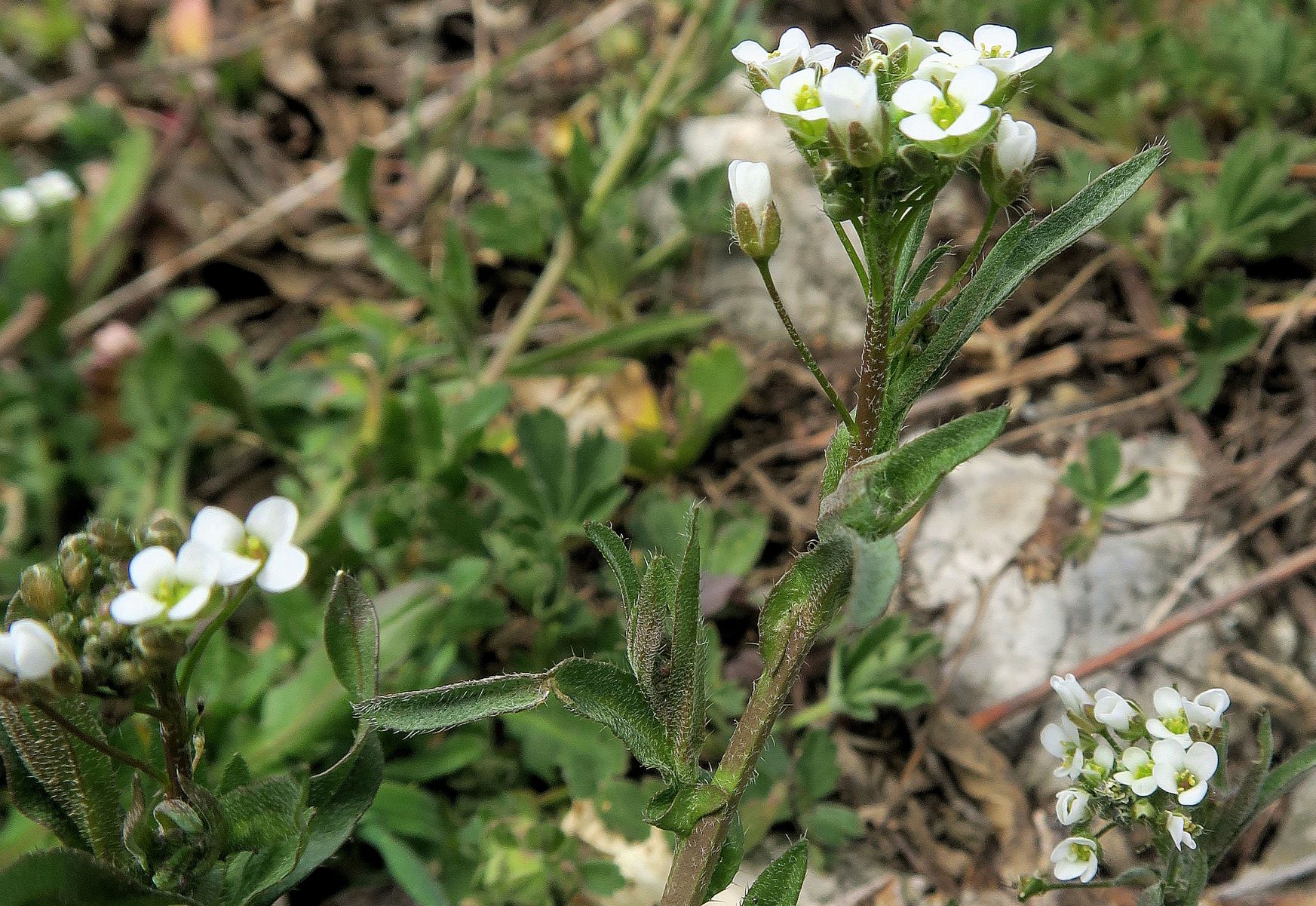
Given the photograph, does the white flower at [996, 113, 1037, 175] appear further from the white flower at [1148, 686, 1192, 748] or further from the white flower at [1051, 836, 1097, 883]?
the white flower at [1051, 836, 1097, 883]

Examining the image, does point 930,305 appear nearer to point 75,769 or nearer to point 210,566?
point 210,566

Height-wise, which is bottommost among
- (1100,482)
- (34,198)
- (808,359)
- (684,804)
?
(1100,482)

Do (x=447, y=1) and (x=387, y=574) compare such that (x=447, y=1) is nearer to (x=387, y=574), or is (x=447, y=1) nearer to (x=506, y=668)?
(x=387, y=574)

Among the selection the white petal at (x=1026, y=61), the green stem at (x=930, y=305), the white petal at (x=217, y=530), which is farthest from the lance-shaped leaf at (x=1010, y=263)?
the white petal at (x=217, y=530)

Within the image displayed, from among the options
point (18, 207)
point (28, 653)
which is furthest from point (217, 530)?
point (18, 207)

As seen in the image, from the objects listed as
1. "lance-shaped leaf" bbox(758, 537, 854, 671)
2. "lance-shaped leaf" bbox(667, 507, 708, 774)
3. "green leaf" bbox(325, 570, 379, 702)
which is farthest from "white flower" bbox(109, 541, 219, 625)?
"lance-shaped leaf" bbox(758, 537, 854, 671)

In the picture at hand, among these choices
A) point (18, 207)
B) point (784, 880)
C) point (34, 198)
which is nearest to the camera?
point (784, 880)

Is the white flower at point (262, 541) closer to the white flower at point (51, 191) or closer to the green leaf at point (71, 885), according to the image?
the green leaf at point (71, 885)

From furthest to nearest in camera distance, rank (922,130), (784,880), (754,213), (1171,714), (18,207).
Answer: (18,207) < (1171,714) < (784,880) < (754,213) < (922,130)
